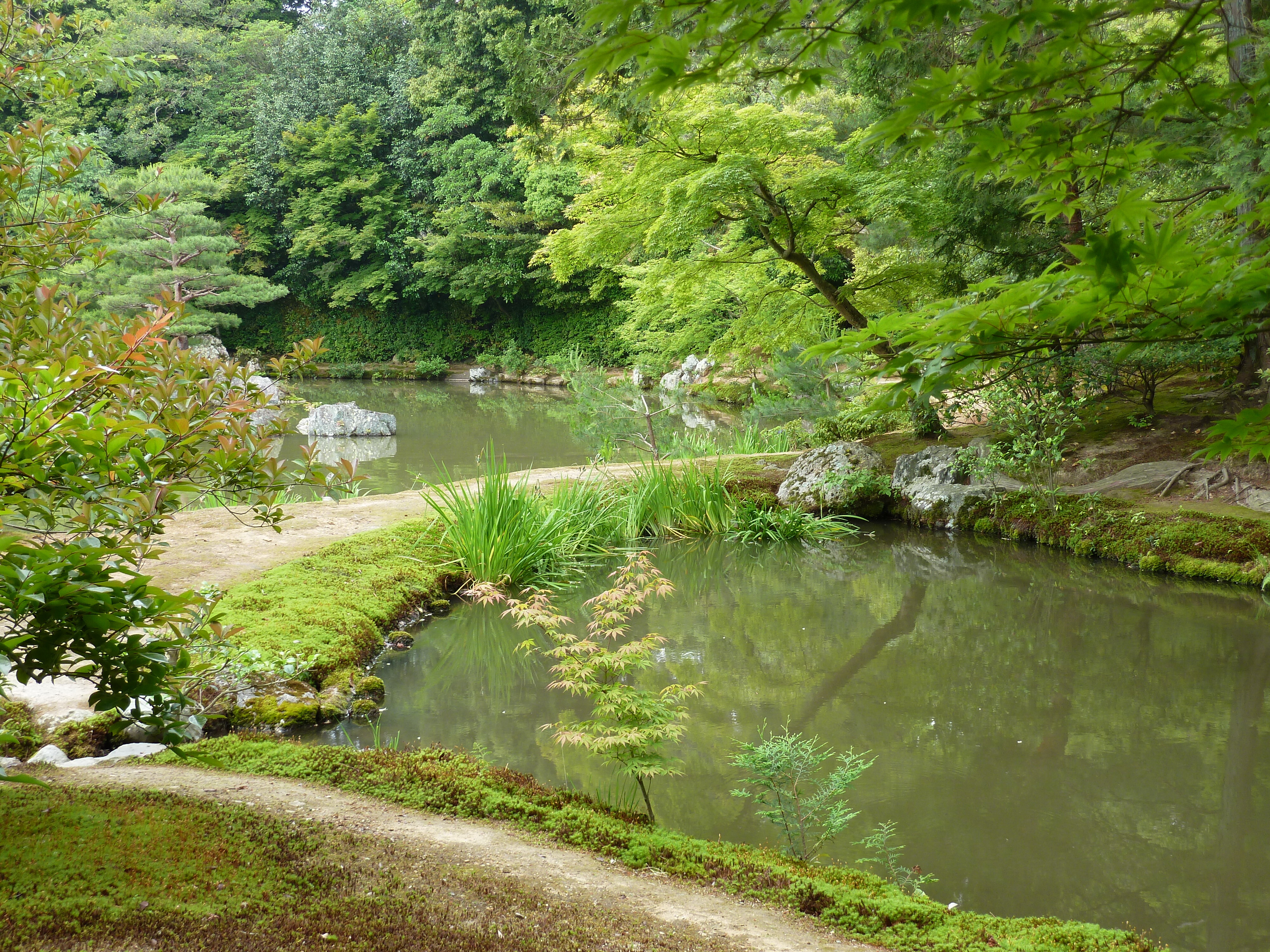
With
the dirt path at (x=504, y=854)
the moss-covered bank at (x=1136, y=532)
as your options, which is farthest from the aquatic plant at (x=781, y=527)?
the dirt path at (x=504, y=854)

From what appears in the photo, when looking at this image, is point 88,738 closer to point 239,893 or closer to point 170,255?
point 239,893

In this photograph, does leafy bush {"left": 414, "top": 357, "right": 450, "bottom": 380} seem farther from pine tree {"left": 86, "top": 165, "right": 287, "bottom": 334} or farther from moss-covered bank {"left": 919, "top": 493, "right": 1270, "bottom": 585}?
moss-covered bank {"left": 919, "top": 493, "right": 1270, "bottom": 585}

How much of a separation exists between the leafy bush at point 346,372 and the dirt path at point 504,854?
2075 centimetres

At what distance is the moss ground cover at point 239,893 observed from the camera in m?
1.56

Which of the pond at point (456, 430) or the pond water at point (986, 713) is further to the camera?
the pond at point (456, 430)

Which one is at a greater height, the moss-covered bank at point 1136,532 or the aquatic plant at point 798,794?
the moss-covered bank at point 1136,532

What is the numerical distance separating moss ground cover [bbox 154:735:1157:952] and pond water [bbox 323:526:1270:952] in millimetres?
379

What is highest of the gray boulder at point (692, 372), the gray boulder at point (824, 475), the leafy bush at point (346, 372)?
the leafy bush at point (346, 372)

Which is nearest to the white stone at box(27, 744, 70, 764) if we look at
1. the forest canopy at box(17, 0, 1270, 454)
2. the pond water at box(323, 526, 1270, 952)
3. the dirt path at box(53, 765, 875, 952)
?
the dirt path at box(53, 765, 875, 952)

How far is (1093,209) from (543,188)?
565 inches

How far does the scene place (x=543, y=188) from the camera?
774 inches

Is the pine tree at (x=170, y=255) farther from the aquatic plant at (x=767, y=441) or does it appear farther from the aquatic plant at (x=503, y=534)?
the aquatic plant at (x=503, y=534)

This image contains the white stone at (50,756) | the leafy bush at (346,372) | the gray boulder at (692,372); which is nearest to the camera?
the white stone at (50,756)

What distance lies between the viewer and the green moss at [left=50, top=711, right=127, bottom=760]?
9.90 feet
